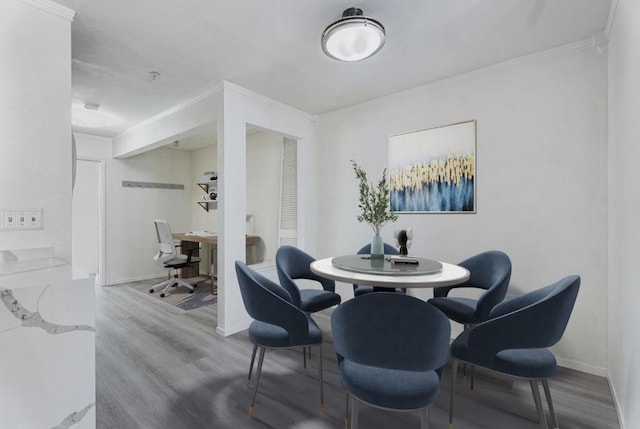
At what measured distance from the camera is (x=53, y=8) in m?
1.95

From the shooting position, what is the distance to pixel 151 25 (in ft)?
7.12

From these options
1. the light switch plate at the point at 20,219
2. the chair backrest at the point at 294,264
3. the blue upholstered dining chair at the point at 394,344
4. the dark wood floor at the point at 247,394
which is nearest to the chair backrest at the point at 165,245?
the dark wood floor at the point at 247,394

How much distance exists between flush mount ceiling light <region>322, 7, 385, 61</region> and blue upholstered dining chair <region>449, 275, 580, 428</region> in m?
1.80

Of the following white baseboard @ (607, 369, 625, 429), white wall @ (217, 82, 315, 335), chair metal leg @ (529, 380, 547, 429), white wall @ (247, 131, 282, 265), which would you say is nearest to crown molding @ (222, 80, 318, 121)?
white wall @ (217, 82, 315, 335)

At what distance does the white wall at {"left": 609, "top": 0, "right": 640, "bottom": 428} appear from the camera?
5.00 feet

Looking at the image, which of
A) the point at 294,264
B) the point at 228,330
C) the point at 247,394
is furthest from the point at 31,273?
the point at 228,330

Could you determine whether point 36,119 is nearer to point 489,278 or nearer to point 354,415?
point 354,415

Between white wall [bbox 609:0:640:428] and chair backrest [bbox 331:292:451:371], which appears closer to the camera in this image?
chair backrest [bbox 331:292:451:371]

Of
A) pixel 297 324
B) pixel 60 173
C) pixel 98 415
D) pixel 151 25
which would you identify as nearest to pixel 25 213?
pixel 60 173

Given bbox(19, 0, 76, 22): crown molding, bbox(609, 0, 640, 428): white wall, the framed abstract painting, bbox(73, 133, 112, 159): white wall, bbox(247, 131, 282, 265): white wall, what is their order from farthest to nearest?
bbox(73, 133, 112, 159): white wall
bbox(247, 131, 282, 265): white wall
the framed abstract painting
bbox(19, 0, 76, 22): crown molding
bbox(609, 0, 640, 428): white wall

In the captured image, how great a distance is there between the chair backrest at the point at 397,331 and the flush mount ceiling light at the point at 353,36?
67.1 inches

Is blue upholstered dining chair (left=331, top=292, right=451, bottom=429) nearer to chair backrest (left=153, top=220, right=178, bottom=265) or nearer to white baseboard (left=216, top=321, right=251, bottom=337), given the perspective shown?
white baseboard (left=216, top=321, right=251, bottom=337)

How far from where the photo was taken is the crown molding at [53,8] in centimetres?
188

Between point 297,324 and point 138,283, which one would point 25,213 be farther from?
point 138,283
